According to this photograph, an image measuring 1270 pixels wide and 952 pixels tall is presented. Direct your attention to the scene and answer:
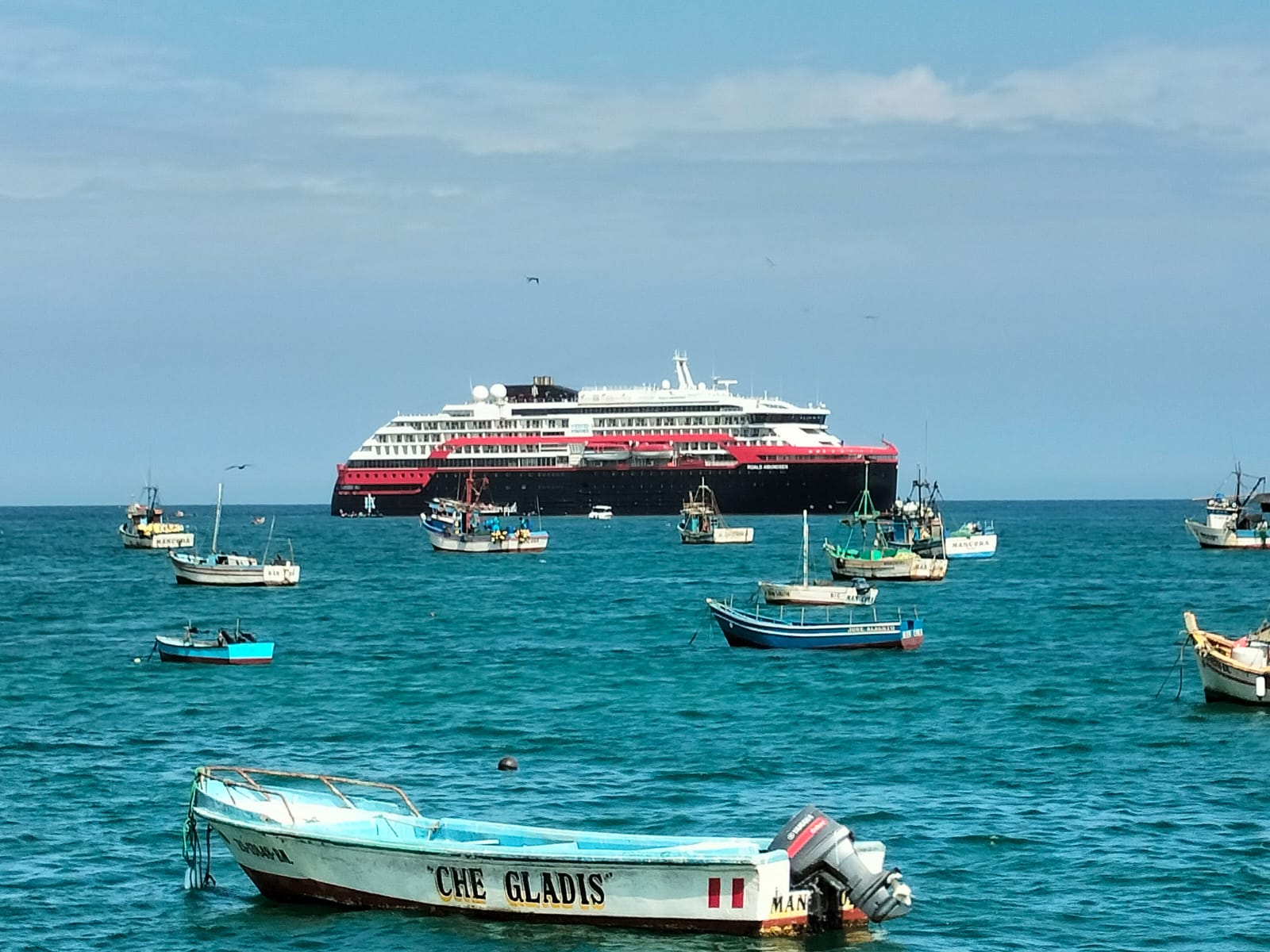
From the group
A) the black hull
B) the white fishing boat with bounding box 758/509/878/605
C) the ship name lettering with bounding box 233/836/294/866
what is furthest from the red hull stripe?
the black hull

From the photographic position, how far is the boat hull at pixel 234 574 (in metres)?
90.9

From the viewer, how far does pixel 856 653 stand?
5544 centimetres

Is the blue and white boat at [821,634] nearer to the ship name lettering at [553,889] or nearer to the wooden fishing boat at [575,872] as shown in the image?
the wooden fishing boat at [575,872]

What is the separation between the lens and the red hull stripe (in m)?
22.3

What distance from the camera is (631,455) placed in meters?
186

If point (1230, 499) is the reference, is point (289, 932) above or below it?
below

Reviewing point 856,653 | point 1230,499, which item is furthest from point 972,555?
point 856,653

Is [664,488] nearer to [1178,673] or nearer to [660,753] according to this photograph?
[1178,673]

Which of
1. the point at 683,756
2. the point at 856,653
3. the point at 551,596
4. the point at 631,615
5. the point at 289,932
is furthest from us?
the point at 551,596

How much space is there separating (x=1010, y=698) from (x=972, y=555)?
78.0 meters

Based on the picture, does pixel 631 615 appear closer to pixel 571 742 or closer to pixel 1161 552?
pixel 571 742

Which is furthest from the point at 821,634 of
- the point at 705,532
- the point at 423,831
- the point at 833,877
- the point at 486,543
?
the point at 705,532

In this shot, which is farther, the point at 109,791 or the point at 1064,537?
the point at 1064,537

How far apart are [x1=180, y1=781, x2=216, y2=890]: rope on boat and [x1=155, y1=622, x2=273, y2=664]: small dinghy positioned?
26.4 meters
